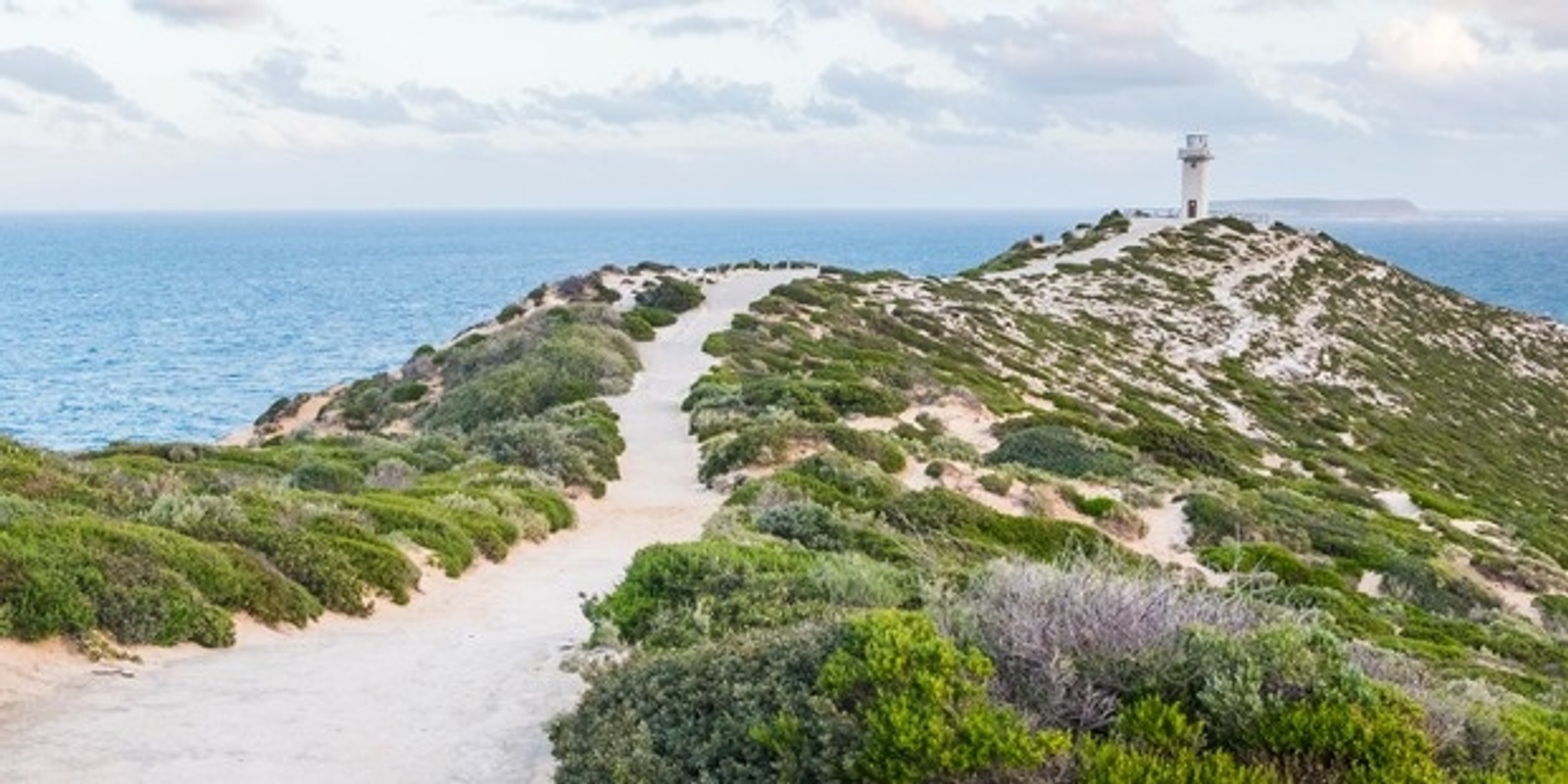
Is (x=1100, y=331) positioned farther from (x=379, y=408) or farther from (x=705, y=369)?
(x=379, y=408)

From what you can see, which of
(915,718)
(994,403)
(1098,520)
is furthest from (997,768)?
(994,403)

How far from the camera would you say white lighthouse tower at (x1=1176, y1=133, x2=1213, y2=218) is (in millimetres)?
106562

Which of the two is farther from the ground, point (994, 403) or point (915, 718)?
point (915, 718)

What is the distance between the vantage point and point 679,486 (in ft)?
88.2

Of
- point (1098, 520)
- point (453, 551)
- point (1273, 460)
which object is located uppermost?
point (453, 551)

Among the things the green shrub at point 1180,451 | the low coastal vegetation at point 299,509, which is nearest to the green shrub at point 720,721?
the low coastal vegetation at point 299,509

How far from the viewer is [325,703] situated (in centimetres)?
1083

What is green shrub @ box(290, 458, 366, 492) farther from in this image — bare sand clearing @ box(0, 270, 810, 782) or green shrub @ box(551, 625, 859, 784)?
green shrub @ box(551, 625, 859, 784)

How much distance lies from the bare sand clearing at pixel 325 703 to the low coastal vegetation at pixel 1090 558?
0.87m

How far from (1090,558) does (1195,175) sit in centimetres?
9251

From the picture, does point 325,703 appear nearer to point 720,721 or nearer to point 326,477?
point 720,721

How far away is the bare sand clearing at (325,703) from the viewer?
9227mm

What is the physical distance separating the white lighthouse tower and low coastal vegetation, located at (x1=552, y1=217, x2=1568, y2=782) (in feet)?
105

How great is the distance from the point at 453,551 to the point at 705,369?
2341cm
